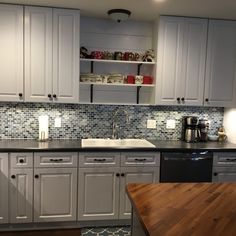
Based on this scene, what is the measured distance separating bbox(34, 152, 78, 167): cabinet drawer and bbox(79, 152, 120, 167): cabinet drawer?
0.27 feet

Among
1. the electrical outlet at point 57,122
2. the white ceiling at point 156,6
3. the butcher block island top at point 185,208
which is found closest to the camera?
the butcher block island top at point 185,208

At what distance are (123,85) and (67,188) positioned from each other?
1380 mm

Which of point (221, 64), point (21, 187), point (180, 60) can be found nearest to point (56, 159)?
point (21, 187)

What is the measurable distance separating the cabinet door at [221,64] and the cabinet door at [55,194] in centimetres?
188

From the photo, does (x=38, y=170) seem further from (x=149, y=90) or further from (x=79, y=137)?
(x=149, y=90)

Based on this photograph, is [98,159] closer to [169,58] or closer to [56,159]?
[56,159]

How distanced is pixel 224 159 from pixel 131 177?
3.59 feet

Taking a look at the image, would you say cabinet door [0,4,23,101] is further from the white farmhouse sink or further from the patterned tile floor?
the patterned tile floor

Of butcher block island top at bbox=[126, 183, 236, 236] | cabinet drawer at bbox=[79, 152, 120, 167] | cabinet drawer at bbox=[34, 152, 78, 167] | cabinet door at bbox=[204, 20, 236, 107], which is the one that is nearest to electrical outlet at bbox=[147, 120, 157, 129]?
cabinet door at bbox=[204, 20, 236, 107]

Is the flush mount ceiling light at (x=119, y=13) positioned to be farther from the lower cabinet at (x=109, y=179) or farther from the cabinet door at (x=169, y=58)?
the lower cabinet at (x=109, y=179)

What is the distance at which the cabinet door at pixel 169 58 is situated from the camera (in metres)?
3.34

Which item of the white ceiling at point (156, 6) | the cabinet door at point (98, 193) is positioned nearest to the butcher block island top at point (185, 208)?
the cabinet door at point (98, 193)

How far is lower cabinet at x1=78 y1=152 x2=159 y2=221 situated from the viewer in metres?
3.05

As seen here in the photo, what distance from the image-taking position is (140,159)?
312 cm
